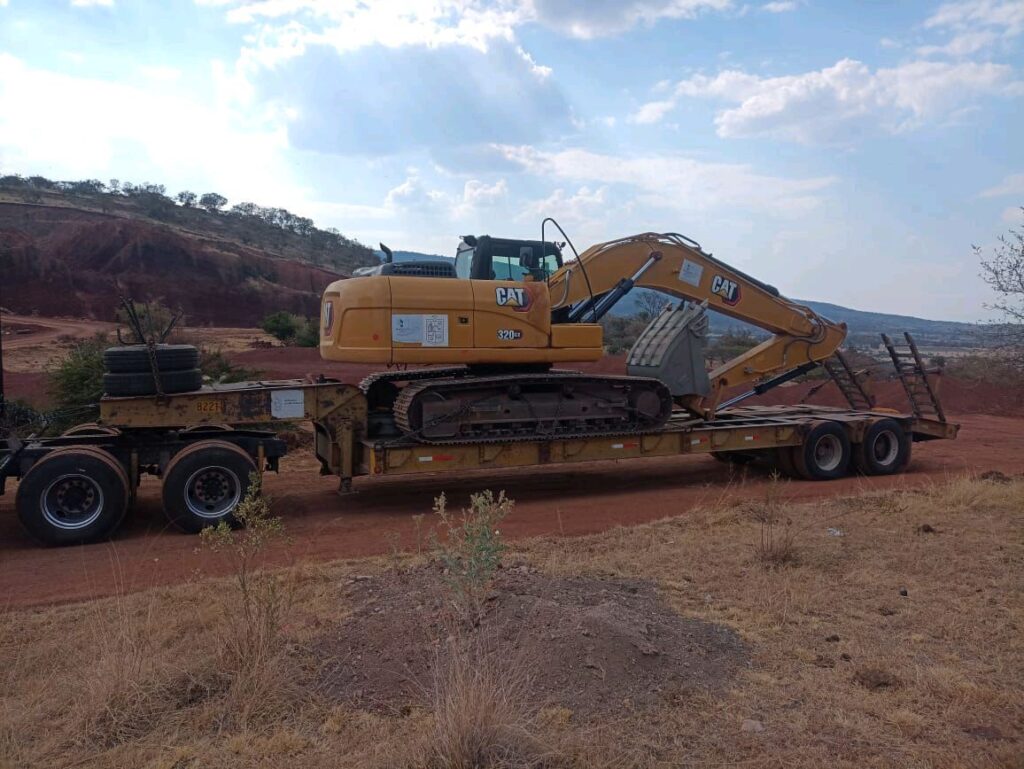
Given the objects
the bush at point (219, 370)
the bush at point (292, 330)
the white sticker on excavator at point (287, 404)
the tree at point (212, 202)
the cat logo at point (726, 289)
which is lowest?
the white sticker on excavator at point (287, 404)

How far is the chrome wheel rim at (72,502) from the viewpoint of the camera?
8570 mm

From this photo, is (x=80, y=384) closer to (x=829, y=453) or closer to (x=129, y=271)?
(x=829, y=453)

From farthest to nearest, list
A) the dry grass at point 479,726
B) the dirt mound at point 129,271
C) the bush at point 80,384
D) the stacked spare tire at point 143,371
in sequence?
the dirt mound at point 129,271 → the bush at point 80,384 → the stacked spare tire at point 143,371 → the dry grass at point 479,726

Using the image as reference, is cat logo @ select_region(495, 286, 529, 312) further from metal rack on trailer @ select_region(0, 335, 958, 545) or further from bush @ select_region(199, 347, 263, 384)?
bush @ select_region(199, 347, 263, 384)

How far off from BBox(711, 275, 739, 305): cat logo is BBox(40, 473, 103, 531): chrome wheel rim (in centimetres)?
832

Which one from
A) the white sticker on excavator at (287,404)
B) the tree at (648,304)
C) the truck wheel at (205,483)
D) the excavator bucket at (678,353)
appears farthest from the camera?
the tree at (648,304)

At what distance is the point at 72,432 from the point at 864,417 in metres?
10.6

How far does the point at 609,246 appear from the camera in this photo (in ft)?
37.4

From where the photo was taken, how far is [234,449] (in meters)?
9.19

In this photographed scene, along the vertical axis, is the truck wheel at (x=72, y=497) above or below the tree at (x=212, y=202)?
below

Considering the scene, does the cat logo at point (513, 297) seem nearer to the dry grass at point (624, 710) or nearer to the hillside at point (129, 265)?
the dry grass at point (624, 710)

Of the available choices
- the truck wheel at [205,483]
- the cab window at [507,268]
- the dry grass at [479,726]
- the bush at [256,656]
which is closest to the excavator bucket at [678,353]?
the cab window at [507,268]

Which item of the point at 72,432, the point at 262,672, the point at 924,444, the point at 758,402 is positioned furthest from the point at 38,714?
the point at 758,402

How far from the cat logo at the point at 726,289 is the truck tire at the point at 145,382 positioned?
7.15 m
